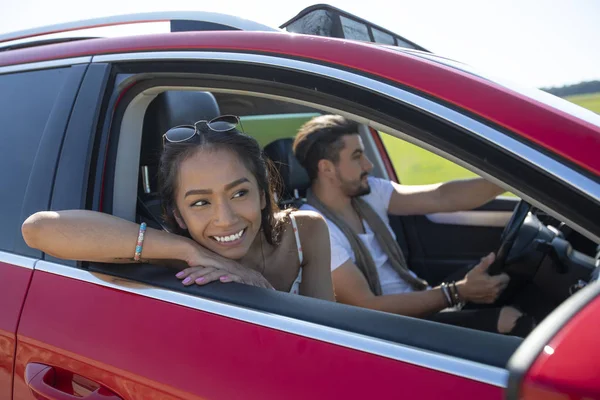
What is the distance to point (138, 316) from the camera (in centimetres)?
131

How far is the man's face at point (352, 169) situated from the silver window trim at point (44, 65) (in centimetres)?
143

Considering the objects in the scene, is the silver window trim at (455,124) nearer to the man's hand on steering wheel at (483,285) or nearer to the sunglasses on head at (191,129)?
the sunglasses on head at (191,129)

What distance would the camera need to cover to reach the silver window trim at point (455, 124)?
3.25 ft

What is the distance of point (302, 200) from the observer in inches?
119

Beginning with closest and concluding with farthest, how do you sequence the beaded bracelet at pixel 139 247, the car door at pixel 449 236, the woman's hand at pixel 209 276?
the woman's hand at pixel 209 276 < the beaded bracelet at pixel 139 247 < the car door at pixel 449 236

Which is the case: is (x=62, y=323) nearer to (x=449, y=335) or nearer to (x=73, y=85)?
(x=73, y=85)

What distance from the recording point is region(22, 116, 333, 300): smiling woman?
1.44 meters

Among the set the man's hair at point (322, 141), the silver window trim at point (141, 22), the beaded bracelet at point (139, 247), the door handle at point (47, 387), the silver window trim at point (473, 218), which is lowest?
the door handle at point (47, 387)

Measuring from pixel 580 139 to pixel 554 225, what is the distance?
192 centimetres

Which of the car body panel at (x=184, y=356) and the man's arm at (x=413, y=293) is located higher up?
the car body panel at (x=184, y=356)

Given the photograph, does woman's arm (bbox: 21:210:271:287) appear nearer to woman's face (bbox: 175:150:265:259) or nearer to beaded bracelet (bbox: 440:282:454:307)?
woman's face (bbox: 175:150:265:259)

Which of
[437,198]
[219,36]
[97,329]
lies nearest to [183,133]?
[219,36]

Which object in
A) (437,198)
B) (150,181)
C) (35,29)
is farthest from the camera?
(437,198)

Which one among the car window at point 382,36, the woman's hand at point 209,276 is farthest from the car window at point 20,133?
the car window at point 382,36
